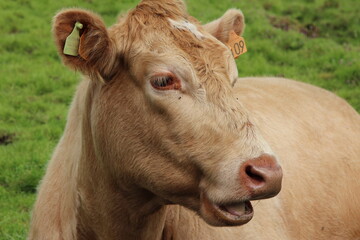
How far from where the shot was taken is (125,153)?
404 centimetres

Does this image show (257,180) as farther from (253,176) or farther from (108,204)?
(108,204)

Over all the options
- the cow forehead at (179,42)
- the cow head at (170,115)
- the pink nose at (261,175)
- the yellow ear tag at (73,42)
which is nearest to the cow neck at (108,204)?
the cow head at (170,115)

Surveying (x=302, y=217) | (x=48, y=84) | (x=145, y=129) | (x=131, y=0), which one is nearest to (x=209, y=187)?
(x=145, y=129)

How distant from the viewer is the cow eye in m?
3.86

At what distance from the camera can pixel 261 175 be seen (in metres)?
3.52

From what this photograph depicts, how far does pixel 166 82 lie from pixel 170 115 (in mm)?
179

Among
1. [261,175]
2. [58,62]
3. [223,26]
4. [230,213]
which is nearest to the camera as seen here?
[261,175]

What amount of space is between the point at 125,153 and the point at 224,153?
0.64 meters

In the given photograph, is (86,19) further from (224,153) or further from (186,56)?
(224,153)

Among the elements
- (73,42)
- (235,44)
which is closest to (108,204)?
(73,42)

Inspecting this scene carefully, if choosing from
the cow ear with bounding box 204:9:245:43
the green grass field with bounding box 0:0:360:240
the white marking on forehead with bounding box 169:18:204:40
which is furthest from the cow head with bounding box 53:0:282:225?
the green grass field with bounding box 0:0:360:240

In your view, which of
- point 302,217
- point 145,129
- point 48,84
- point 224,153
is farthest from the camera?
point 48,84

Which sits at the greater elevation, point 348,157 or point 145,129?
point 145,129

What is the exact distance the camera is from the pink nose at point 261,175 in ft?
11.6
